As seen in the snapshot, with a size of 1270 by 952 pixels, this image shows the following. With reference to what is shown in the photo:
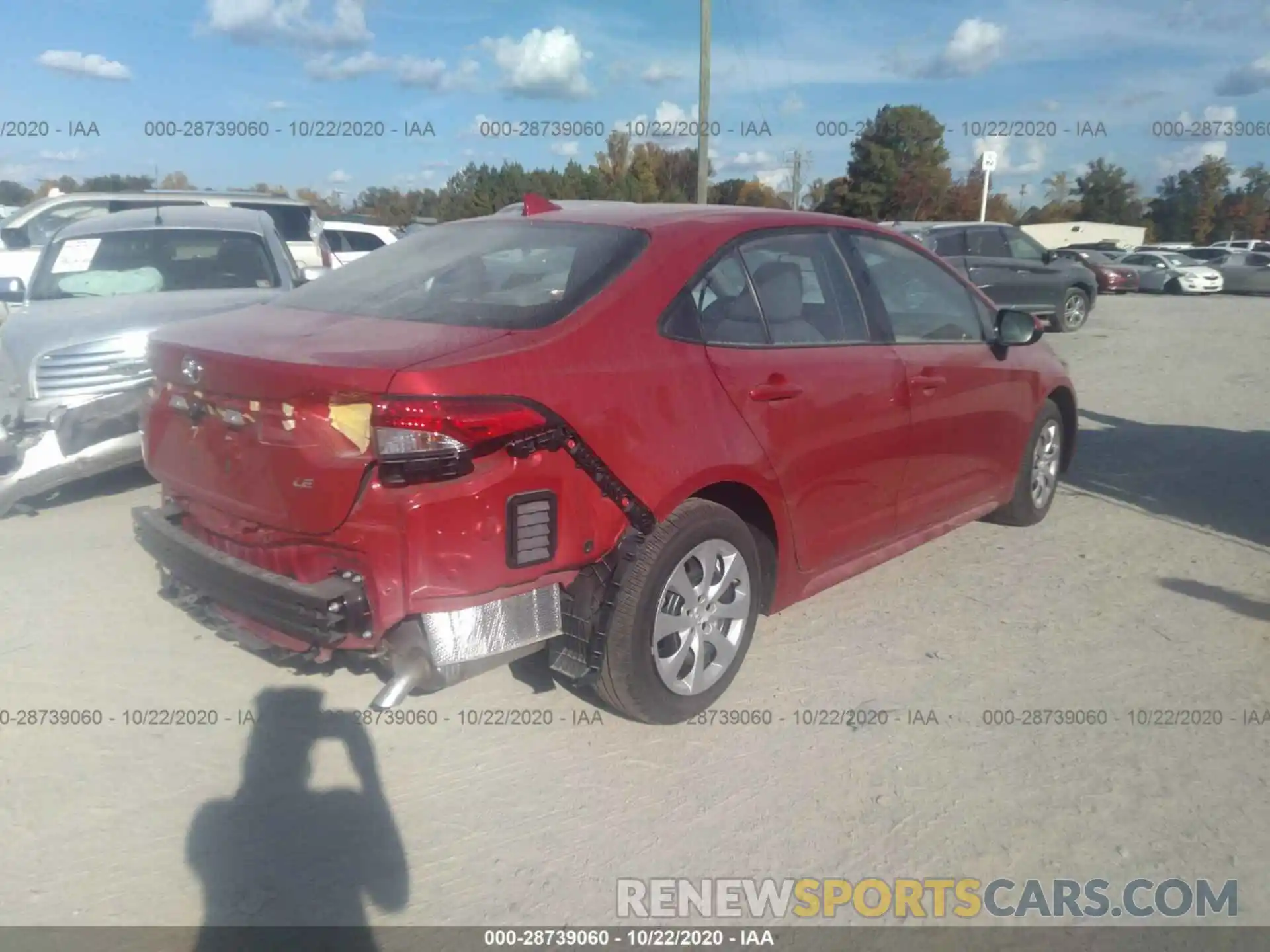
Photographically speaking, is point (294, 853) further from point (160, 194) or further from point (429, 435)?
point (160, 194)

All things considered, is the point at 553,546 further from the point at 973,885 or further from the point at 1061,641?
the point at 1061,641

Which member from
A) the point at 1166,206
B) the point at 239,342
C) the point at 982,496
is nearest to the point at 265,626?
the point at 239,342

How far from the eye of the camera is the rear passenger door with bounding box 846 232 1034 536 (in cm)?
475

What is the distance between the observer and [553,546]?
129 inches

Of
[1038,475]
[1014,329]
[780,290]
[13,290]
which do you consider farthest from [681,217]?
[13,290]

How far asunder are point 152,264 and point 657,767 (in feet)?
19.0

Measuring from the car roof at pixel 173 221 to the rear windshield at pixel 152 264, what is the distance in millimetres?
48

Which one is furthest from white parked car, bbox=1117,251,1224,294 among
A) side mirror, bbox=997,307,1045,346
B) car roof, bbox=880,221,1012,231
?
side mirror, bbox=997,307,1045,346

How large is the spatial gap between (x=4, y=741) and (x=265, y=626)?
1157mm

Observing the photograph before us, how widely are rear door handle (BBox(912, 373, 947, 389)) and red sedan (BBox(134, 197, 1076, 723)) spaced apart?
0.01 meters

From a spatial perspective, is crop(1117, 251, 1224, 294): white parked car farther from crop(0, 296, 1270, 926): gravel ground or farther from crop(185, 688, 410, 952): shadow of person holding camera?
crop(185, 688, 410, 952): shadow of person holding camera

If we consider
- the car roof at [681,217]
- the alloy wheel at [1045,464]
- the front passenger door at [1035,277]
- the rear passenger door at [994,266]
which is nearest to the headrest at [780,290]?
the car roof at [681,217]

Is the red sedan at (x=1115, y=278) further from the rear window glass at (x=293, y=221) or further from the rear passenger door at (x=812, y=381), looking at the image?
the rear passenger door at (x=812, y=381)

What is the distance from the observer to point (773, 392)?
397 centimetres
